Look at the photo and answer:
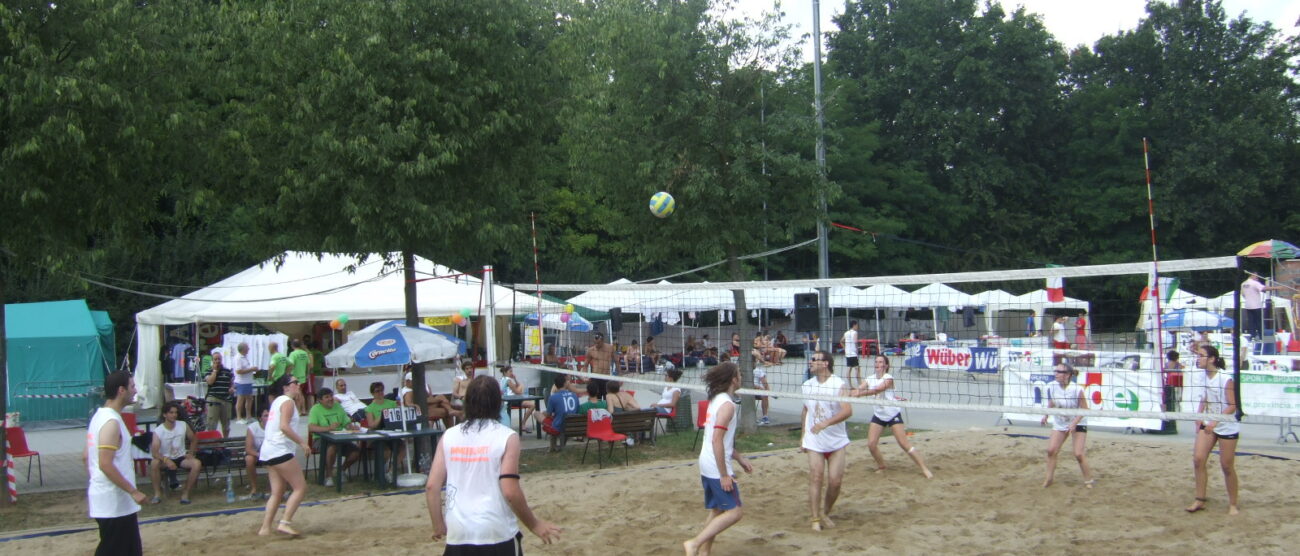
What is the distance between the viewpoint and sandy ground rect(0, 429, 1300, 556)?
7.57 meters

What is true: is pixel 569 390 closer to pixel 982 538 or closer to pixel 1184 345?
pixel 982 538

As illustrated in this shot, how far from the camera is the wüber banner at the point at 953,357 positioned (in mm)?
15191

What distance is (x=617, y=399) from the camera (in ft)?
43.8

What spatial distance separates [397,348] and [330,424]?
1.12 m

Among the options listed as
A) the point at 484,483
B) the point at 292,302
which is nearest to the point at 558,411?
the point at 484,483

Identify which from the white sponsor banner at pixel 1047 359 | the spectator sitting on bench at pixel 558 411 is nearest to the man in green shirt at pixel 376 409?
the spectator sitting on bench at pixel 558 411

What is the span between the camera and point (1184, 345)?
53.4 feet

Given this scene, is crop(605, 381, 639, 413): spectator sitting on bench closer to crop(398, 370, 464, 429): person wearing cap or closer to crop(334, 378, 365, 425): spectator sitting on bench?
crop(398, 370, 464, 429): person wearing cap

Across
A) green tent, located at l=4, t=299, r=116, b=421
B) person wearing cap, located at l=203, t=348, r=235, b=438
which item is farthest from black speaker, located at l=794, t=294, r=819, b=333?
green tent, located at l=4, t=299, r=116, b=421

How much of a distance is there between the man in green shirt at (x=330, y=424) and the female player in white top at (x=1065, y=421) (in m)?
7.32

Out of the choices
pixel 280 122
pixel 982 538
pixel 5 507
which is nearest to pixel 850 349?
pixel 982 538

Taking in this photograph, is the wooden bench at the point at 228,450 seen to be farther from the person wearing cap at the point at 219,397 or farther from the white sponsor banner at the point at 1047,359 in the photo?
the white sponsor banner at the point at 1047,359

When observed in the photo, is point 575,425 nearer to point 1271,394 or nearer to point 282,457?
point 282,457

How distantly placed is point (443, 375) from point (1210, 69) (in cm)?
3292
